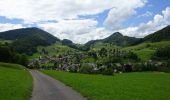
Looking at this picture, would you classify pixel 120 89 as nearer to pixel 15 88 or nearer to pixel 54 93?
pixel 54 93

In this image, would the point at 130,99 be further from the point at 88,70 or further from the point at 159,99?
the point at 88,70

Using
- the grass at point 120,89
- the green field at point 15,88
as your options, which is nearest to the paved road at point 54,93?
the green field at point 15,88

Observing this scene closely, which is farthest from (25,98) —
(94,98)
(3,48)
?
(3,48)

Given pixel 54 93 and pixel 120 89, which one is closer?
pixel 54 93

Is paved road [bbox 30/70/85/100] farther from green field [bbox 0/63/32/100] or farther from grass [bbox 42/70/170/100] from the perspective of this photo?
grass [bbox 42/70/170/100]

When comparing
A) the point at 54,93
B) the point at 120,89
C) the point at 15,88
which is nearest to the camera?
the point at 54,93

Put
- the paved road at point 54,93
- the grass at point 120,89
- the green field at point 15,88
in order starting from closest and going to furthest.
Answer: the paved road at point 54,93
the green field at point 15,88
the grass at point 120,89

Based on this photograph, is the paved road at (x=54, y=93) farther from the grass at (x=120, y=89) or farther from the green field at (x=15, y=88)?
the grass at (x=120, y=89)

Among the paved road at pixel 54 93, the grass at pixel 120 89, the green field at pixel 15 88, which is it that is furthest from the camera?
the grass at pixel 120 89

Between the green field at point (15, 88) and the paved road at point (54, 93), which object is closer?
the paved road at point (54, 93)

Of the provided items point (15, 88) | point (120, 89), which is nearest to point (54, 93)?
point (15, 88)

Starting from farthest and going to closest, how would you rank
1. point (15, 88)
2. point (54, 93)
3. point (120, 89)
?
point (120, 89)
point (15, 88)
point (54, 93)

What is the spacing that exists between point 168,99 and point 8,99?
16.9 meters

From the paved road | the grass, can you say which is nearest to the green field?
the paved road
